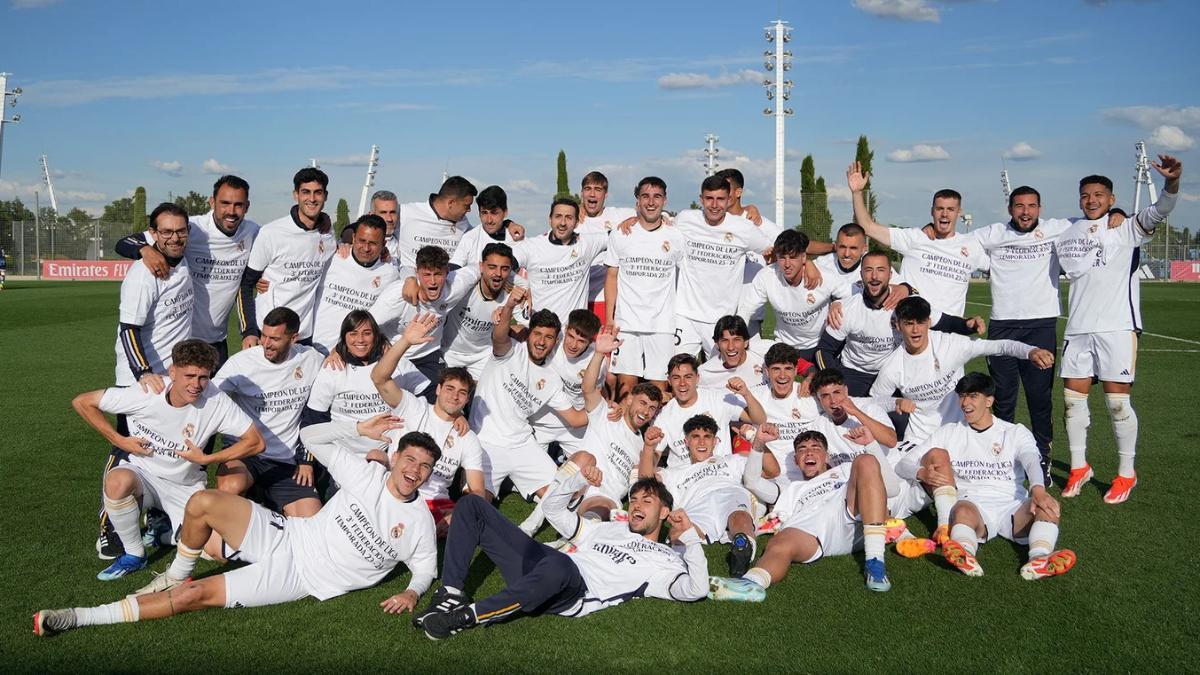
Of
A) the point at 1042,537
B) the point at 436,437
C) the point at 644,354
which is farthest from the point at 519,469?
the point at 1042,537

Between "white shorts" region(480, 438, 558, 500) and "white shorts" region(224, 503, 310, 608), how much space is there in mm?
2106

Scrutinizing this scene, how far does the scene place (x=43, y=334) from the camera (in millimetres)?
18781

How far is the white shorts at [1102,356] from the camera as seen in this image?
746 centimetres

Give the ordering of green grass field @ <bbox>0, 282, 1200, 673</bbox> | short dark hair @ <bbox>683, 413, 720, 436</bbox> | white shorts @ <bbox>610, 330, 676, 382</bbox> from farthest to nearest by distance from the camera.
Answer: white shorts @ <bbox>610, 330, 676, 382</bbox>, short dark hair @ <bbox>683, 413, 720, 436</bbox>, green grass field @ <bbox>0, 282, 1200, 673</bbox>

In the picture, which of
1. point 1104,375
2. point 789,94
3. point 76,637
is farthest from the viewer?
point 789,94

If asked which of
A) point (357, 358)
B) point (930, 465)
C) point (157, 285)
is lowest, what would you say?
point (930, 465)

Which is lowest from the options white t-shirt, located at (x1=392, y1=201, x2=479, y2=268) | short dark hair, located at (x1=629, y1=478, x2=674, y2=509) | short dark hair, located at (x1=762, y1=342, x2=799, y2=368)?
short dark hair, located at (x1=629, y1=478, x2=674, y2=509)

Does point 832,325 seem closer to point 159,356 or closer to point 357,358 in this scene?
point 357,358

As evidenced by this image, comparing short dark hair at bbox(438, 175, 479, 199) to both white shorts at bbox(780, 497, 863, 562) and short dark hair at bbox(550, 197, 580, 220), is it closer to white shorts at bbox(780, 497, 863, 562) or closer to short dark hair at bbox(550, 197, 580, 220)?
short dark hair at bbox(550, 197, 580, 220)

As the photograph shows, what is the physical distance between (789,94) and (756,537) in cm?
3177

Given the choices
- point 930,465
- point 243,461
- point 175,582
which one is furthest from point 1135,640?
point 243,461

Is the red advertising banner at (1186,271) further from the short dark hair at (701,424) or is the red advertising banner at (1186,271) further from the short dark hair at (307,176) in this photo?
the short dark hair at (307,176)

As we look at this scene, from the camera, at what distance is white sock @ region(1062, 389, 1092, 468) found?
24.8ft

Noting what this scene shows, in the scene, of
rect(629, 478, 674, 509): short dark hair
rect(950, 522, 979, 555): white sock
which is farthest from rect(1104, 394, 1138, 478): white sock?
rect(629, 478, 674, 509): short dark hair
